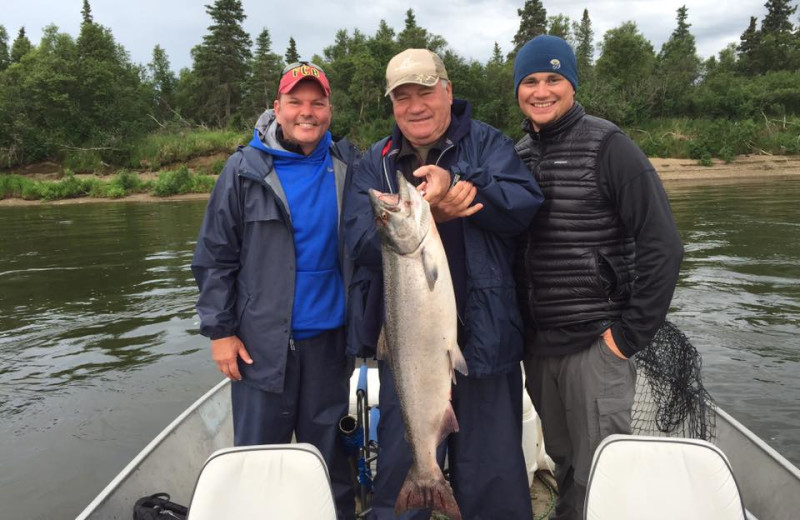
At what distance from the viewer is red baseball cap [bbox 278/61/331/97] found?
3941 mm

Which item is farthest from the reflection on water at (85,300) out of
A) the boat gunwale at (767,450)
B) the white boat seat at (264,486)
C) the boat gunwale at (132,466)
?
the boat gunwale at (767,450)

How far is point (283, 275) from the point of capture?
12.8 ft

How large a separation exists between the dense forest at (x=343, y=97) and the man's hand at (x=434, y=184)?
4468 centimetres

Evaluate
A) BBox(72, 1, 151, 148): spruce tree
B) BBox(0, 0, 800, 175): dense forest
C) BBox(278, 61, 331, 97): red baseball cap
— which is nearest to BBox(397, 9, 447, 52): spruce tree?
BBox(0, 0, 800, 175): dense forest

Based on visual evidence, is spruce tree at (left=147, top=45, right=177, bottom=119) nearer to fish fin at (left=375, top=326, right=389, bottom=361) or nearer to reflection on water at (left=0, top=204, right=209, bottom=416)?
reflection on water at (left=0, top=204, right=209, bottom=416)

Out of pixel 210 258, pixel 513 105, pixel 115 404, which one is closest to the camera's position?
pixel 210 258


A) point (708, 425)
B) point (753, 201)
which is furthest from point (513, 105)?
point (708, 425)

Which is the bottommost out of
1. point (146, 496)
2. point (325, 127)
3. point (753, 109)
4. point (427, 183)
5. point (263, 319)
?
point (146, 496)

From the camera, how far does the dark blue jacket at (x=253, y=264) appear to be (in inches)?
152

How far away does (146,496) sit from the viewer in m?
3.99

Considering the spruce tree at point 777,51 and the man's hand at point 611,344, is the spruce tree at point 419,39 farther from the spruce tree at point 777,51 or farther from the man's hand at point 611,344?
the man's hand at point 611,344

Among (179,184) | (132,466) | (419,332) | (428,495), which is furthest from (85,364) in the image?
(179,184)

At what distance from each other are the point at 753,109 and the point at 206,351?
52.3 metres

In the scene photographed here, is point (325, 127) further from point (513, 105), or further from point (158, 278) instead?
point (513, 105)
